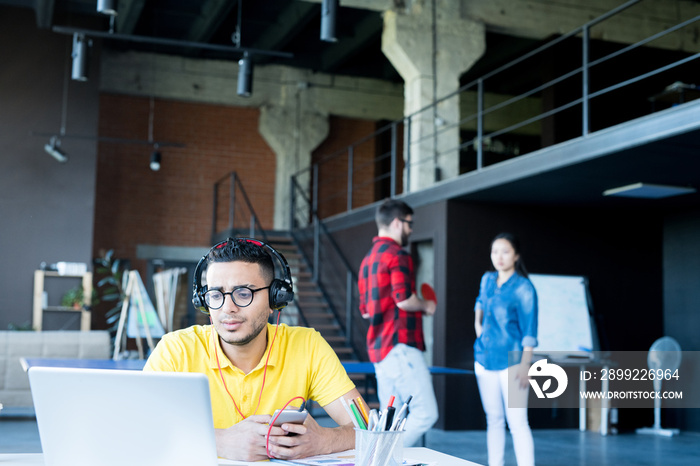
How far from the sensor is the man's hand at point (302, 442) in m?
1.73

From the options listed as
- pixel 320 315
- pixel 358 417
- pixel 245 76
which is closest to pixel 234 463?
pixel 358 417

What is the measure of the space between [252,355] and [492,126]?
11285 millimetres

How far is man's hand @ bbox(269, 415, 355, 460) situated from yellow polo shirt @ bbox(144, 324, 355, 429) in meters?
0.22

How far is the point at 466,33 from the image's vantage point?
28.2ft

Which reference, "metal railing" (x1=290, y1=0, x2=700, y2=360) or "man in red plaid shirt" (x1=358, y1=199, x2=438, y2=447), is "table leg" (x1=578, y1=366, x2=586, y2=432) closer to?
"metal railing" (x1=290, y1=0, x2=700, y2=360)

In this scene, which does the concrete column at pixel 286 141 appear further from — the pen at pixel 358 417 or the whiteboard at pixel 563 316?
the pen at pixel 358 417

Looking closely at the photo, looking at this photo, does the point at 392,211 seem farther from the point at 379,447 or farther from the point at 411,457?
the point at 379,447

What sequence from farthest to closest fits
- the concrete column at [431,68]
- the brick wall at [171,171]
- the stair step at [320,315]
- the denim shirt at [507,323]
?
the brick wall at [171,171]
the stair step at [320,315]
the concrete column at [431,68]
the denim shirt at [507,323]

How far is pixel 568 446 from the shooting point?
6199 millimetres

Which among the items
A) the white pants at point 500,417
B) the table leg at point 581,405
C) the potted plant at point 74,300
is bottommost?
the table leg at point 581,405

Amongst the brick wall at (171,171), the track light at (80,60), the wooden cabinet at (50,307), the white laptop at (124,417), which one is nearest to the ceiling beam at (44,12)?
the brick wall at (171,171)

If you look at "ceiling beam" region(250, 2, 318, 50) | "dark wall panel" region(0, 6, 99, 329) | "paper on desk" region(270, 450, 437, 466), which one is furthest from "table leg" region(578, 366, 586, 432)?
"dark wall panel" region(0, 6, 99, 329)

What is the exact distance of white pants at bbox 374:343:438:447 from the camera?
3680 millimetres

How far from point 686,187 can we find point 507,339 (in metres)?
3.38
